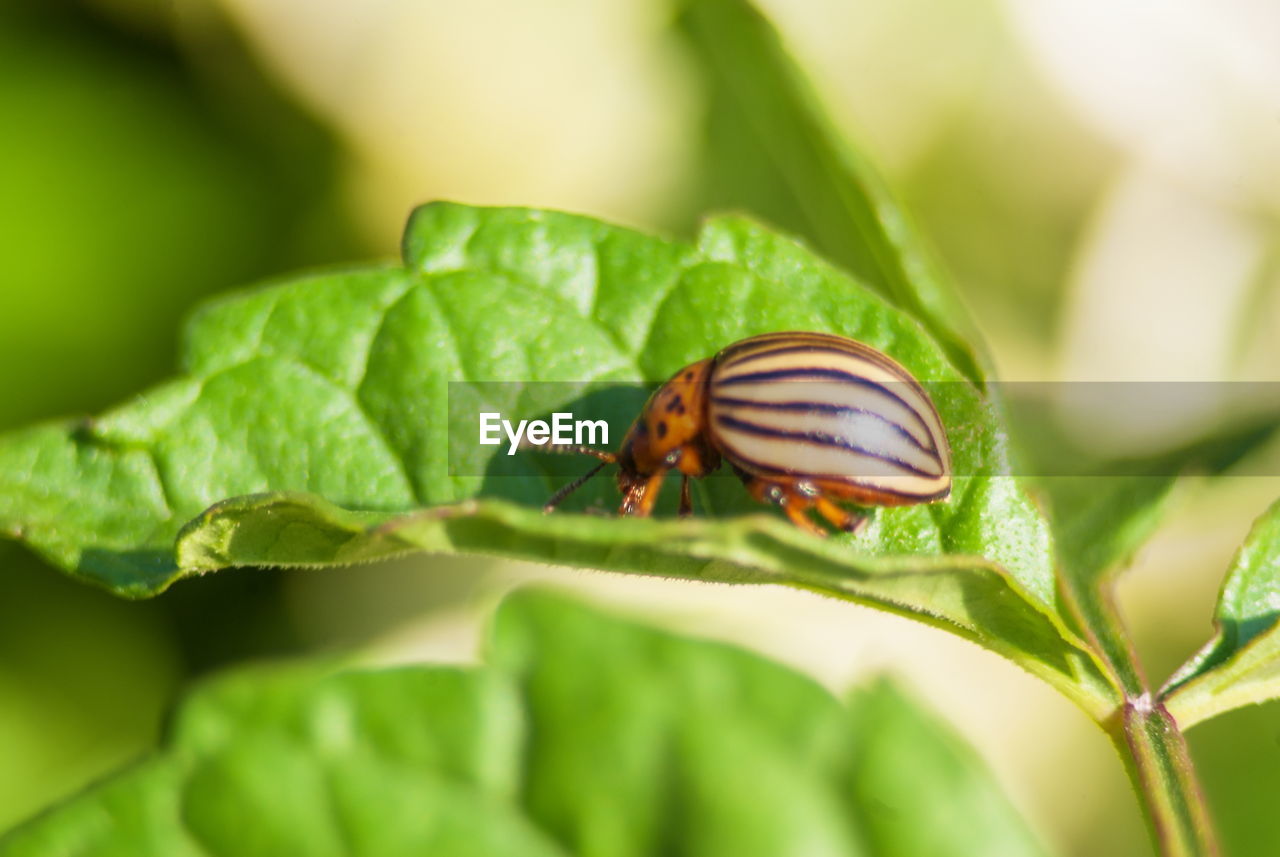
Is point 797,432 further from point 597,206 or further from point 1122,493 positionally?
point 597,206

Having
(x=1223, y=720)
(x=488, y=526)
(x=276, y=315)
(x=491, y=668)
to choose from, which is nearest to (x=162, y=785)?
(x=491, y=668)

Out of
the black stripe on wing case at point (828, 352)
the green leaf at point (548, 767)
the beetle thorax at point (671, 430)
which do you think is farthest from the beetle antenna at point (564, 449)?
the green leaf at point (548, 767)

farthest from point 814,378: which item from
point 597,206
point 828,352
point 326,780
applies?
point 597,206

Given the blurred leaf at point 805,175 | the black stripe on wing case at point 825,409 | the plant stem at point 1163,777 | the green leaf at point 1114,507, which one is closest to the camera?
the plant stem at point 1163,777

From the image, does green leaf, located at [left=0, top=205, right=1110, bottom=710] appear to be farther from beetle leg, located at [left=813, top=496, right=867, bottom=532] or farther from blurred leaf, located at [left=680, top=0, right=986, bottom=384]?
blurred leaf, located at [left=680, top=0, right=986, bottom=384]

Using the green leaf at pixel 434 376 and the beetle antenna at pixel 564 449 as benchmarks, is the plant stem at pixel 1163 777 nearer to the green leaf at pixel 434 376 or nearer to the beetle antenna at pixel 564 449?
the green leaf at pixel 434 376
